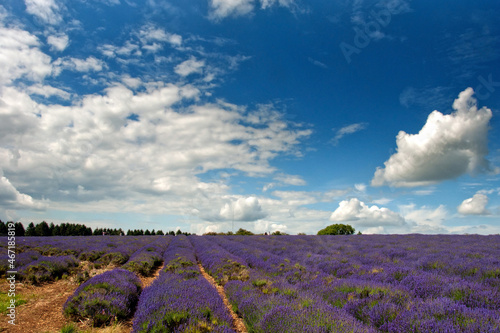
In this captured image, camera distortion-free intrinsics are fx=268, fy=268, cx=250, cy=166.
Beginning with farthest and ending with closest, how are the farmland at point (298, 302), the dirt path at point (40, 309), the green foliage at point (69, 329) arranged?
the dirt path at point (40, 309) → the green foliage at point (69, 329) → the farmland at point (298, 302)

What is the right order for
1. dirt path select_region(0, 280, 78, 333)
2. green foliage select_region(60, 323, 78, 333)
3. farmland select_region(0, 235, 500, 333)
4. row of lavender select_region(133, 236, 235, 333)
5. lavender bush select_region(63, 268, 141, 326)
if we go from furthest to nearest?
lavender bush select_region(63, 268, 141, 326), dirt path select_region(0, 280, 78, 333), green foliage select_region(60, 323, 78, 333), row of lavender select_region(133, 236, 235, 333), farmland select_region(0, 235, 500, 333)

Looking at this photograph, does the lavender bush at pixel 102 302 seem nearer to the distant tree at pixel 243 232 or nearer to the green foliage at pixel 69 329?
the green foliage at pixel 69 329

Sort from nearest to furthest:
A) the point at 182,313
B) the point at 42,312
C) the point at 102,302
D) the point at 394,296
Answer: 1. the point at 182,313
2. the point at 394,296
3. the point at 102,302
4. the point at 42,312

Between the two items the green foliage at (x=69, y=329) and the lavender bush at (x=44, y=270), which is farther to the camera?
the lavender bush at (x=44, y=270)

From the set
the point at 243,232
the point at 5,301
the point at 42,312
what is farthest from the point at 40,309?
the point at 243,232

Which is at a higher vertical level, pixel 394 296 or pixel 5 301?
pixel 394 296

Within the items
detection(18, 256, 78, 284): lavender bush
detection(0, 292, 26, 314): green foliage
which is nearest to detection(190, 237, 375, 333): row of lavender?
detection(0, 292, 26, 314): green foliage

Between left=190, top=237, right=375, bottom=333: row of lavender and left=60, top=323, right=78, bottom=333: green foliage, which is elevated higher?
left=190, top=237, right=375, bottom=333: row of lavender

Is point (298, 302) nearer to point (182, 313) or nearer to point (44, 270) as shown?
point (182, 313)

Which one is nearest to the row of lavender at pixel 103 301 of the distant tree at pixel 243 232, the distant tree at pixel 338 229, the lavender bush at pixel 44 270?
the lavender bush at pixel 44 270

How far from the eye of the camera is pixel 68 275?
10852mm

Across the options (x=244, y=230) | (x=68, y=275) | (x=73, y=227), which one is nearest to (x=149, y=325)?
(x=68, y=275)

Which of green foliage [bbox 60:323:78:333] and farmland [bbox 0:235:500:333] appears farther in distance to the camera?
green foliage [bbox 60:323:78:333]

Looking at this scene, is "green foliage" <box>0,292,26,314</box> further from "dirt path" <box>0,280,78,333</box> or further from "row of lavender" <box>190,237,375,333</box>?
"row of lavender" <box>190,237,375,333</box>
